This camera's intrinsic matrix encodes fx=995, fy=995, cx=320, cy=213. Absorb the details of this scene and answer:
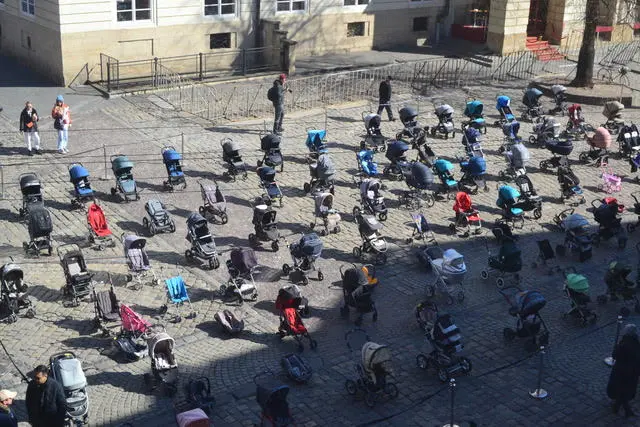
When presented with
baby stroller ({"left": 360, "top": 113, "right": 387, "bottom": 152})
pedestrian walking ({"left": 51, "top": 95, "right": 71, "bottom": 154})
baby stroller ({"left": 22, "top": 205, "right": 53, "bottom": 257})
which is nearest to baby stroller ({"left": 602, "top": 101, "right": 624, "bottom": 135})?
baby stroller ({"left": 360, "top": 113, "right": 387, "bottom": 152})

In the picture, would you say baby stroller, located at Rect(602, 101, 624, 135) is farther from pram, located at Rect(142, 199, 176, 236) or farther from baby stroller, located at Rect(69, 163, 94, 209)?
baby stroller, located at Rect(69, 163, 94, 209)

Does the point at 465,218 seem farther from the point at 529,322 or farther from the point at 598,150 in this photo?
the point at 598,150

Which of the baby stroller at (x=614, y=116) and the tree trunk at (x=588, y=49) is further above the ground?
the tree trunk at (x=588, y=49)

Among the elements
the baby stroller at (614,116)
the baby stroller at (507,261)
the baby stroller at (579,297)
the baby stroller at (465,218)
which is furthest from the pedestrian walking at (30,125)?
the baby stroller at (614,116)

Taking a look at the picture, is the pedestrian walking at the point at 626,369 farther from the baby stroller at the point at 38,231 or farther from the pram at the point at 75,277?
the baby stroller at the point at 38,231

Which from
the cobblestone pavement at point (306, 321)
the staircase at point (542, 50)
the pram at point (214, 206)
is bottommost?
the cobblestone pavement at point (306, 321)

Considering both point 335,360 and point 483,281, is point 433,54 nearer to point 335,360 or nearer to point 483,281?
point 483,281

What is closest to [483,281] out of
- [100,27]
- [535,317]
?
[535,317]

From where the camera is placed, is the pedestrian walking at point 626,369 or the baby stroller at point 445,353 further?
the baby stroller at point 445,353

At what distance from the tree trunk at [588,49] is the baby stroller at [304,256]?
19.4 meters

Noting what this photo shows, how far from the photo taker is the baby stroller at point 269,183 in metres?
25.5

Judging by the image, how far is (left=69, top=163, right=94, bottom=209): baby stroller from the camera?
80.1ft

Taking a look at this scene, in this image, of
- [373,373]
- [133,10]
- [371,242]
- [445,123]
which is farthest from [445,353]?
[133,10]

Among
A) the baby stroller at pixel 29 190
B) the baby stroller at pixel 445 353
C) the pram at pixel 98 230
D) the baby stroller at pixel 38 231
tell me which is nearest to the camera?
the baby stroller at pixel 445 353
